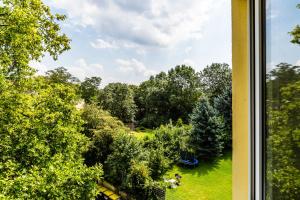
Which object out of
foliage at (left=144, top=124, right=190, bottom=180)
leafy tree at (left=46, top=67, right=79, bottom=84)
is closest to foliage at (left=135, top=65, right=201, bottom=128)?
foliage at (left=144, top=124, right=190, bottom=180)

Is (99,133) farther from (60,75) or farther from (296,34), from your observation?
(296,34)

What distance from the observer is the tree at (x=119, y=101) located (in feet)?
35.1

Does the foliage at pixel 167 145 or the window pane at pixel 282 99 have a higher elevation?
the window pane at pixel 282 99

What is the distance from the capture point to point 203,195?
22.2 ft

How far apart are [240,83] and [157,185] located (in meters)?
5.55

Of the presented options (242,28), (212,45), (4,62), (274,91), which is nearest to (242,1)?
(242,28)

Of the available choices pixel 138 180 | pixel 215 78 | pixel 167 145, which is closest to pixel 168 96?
pixel 215 78

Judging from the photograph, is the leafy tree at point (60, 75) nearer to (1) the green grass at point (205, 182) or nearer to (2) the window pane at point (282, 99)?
(1) the green grass at point (205, 182)

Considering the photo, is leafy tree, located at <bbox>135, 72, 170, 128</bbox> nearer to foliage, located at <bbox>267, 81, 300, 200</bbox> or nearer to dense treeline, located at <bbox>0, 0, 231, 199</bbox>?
dense treeline, located at <bbox>0, 0, 231, 199</bbox>

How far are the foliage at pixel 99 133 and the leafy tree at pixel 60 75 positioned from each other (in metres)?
1.38

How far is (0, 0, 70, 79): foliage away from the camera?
3.44m

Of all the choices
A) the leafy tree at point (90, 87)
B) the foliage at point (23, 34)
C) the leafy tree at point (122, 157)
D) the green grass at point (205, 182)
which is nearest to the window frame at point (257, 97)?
the foliage at point (23, 34)

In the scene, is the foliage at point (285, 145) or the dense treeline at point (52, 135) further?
the dense treeline at point (52, 135)

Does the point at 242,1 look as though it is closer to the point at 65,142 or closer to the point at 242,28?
the point at 242,28
